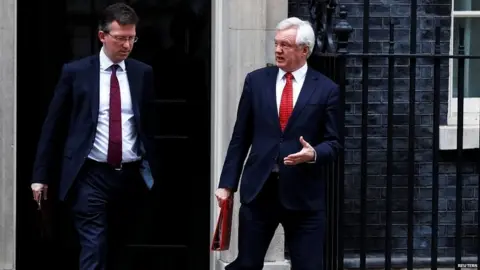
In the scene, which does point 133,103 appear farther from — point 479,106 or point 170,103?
point 479,106

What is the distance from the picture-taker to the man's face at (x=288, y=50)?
625cm

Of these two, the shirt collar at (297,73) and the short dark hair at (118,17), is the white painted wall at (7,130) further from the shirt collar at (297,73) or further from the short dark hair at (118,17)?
the shirt collar at (297,73)

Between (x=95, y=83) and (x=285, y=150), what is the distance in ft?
3.91

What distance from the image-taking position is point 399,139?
8.45m

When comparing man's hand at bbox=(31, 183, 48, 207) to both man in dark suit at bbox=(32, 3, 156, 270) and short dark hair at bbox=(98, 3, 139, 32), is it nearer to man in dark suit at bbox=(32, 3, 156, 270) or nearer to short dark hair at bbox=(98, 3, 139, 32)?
man in dark suit at bbox=(32, 3, 156, 270)

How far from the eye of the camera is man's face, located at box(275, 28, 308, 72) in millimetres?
6246

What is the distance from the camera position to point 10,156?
307 inches

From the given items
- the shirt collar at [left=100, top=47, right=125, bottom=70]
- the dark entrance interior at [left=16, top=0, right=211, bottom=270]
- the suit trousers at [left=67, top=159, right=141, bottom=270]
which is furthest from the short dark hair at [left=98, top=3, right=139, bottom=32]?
the dark entrance interior at [left=16, top=0, right=211, bottom=270]

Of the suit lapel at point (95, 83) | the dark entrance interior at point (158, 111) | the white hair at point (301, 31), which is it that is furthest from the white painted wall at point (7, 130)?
the white hair at point (301, 31)

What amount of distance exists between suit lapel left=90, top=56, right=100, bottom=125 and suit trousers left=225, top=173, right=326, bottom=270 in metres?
1.01

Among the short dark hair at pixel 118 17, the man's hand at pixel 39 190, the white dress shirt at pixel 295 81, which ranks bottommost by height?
the man's hand at pixel 39 190

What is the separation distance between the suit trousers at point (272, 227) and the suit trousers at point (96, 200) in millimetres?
785

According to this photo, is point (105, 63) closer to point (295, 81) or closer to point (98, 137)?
point (98, 137)

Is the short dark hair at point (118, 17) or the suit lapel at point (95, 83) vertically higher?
the short dark hair at point (118, 17)
